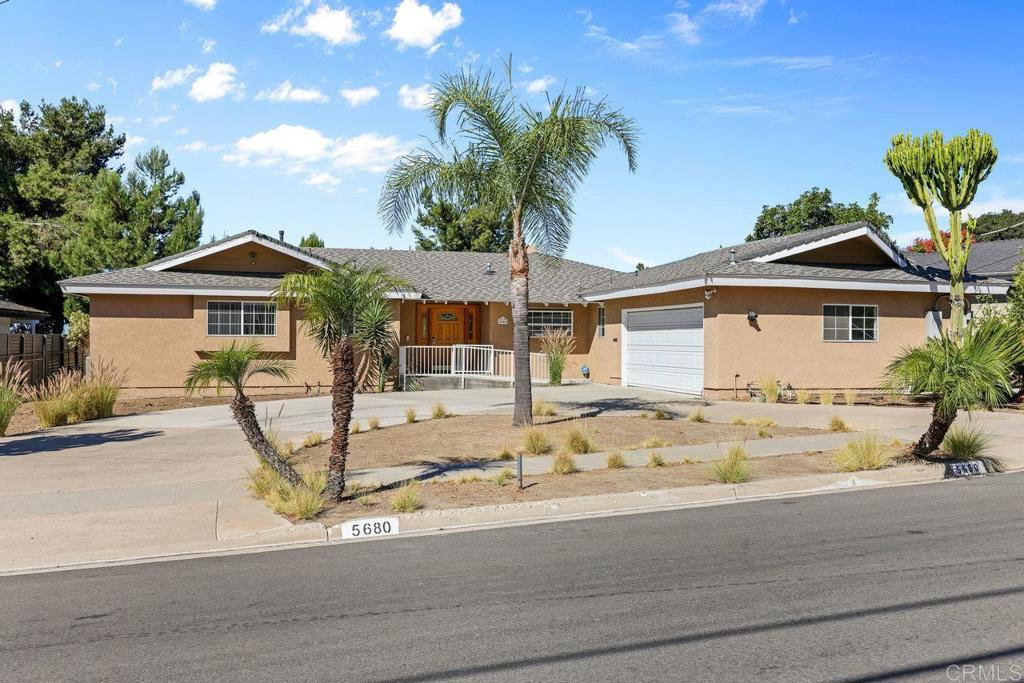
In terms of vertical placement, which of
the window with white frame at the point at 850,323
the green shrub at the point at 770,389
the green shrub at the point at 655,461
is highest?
the window with white frame at the point at 850,323

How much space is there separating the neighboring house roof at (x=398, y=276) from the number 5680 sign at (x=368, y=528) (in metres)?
9.04

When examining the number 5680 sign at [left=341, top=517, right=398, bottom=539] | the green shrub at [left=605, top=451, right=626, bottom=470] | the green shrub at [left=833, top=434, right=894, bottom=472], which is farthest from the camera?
the green shrub at [left=605, top=451, right=626, bottom=470]

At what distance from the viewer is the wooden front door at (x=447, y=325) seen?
28.6 meters

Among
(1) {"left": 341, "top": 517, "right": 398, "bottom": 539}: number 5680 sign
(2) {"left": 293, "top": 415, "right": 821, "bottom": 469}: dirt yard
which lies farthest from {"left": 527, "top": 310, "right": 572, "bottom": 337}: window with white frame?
(1) {"left": 341, "top": 517, "right": 398, "bottom": 539}: number 5680 sign

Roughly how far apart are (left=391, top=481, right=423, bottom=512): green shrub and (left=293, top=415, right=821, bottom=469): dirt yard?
2758mm

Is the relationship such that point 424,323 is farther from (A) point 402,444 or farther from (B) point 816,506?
(B) point 816,506

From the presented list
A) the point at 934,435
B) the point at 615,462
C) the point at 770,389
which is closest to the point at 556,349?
the point at 770,389

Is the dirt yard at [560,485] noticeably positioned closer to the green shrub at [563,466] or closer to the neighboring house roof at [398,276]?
the green shrub at [563,466]

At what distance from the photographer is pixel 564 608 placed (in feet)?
18.5

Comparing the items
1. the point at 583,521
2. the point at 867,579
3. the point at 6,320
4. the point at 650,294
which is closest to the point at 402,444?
the point at 583,521

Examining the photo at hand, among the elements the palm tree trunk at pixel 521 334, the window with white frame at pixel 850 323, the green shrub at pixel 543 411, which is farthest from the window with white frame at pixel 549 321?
the palm tree trunk at pixel 521 334

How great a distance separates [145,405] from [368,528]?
1486 centimetres

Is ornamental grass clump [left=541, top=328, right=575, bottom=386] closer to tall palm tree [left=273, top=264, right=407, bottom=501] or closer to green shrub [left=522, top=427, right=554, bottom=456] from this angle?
green shrub [left=522, top=427, right=554, bottom=456]

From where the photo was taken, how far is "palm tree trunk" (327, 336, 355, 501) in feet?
29.1
